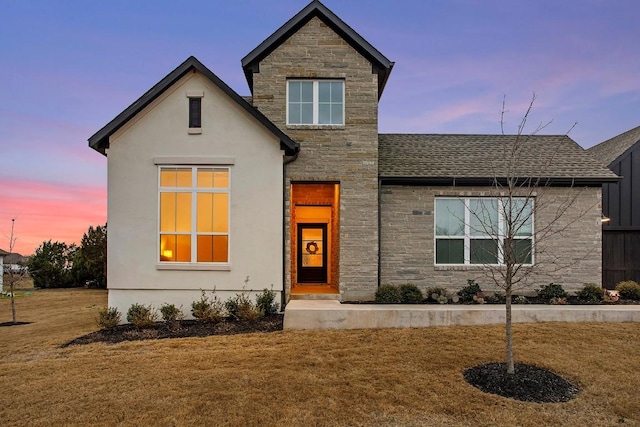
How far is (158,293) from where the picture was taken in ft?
34.1

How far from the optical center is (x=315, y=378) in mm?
6074

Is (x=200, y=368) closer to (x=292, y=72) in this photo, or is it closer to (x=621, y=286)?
(x=292, y=72)

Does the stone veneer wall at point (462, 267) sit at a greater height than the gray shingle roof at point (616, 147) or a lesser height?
lesser

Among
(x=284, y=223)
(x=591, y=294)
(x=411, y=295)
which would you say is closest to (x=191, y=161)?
(x=284, y=223)

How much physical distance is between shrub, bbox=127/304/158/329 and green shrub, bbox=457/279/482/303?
8148 mm

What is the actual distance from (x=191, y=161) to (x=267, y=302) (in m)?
4.15

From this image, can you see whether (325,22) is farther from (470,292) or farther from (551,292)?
(551,292)

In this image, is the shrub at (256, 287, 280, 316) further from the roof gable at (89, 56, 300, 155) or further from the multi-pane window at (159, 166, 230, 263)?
the roof gable at (89, 56, 300, 155)

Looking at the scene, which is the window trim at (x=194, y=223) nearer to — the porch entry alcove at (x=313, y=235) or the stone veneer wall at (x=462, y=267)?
the porch entry alcove at (x=313, y=235)

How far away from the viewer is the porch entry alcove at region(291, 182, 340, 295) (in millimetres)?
13453

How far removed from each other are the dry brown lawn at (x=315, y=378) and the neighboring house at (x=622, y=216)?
604 centimetres

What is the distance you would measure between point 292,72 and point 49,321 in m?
10.0

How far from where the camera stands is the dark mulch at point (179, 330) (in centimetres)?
881

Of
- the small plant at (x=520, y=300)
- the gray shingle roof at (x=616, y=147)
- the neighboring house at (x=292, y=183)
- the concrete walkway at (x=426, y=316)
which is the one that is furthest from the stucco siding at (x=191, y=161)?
the gray shingle roof at (x=616, y=147)
